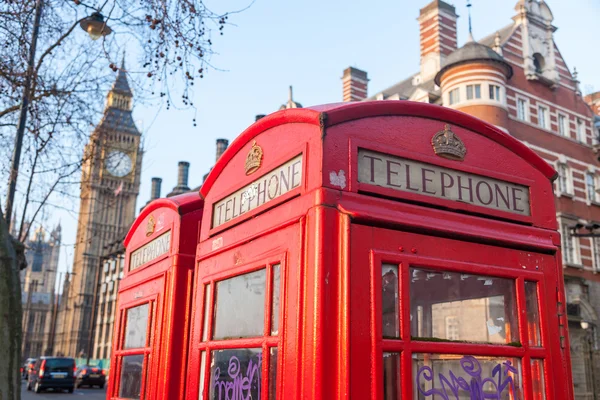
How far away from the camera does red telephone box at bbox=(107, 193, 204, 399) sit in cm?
426

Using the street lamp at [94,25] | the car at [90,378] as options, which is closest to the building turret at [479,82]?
the street lamp at [94,25]

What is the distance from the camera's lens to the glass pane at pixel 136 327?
15.9 ft

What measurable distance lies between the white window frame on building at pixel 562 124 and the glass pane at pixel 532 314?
22.7 meters

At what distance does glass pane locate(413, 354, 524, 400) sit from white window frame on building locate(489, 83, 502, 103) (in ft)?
64.1

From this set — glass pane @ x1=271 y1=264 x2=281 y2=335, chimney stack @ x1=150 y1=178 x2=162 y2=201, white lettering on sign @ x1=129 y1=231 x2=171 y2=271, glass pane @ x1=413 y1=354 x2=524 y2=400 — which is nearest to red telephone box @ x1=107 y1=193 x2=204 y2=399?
white lettering on sign @ x1=129 y1=231 x2=171 y2=271

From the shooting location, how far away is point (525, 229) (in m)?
3.06

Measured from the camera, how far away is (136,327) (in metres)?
5.07

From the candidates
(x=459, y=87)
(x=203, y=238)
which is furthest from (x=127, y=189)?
(x=203, y=238)

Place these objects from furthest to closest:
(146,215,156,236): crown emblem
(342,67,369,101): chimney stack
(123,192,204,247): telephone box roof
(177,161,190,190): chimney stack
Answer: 1. (177,161,190,190): chimney stack
2. (342,67,369,101): chimney stack
3. (146,215,156,236): crown emblem
4. (123,192,204,247): telephone box roof

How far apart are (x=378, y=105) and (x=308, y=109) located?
1.11ft

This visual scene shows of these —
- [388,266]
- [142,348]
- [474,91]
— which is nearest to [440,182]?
[388,266]

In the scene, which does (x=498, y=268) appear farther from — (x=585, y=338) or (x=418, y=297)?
(x=585, y=338)

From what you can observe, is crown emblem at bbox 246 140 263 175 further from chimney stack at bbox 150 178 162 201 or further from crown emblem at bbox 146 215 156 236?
chimney stack at bbox 150 178 162 201

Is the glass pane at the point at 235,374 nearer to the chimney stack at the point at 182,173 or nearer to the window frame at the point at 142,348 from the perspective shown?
the window frame at the point at 142,348
